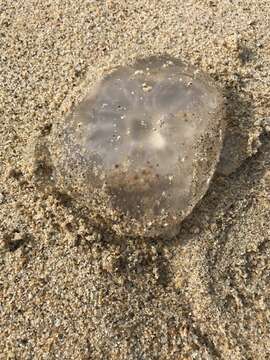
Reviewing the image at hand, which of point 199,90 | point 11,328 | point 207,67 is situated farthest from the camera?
point 207,67

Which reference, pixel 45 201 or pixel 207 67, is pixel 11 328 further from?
pixel 207 67

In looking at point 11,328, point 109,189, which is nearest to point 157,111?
point 109,189

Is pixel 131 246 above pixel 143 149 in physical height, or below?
below

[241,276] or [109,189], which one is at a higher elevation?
[109,189]
